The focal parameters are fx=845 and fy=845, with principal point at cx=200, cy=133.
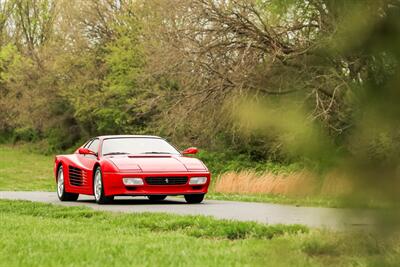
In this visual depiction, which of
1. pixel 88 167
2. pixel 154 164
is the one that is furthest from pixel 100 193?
pixel 154 164

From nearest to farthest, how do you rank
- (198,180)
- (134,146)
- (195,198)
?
(198,180)
(195,198)
(134,146)

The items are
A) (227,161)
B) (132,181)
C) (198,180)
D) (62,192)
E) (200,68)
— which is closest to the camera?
(132,181)

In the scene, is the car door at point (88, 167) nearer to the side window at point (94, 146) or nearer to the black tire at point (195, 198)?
the side window at point (94, 146)

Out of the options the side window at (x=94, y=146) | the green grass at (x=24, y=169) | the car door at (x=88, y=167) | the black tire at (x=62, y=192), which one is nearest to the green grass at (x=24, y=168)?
the green grass at (x=24, y=169)

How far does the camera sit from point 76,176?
59.9 ft

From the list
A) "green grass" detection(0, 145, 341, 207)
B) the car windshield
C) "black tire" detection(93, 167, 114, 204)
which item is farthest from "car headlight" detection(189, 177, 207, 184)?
"green grass" detection(0, 145, 341, 207)

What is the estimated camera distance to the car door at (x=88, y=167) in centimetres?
1756

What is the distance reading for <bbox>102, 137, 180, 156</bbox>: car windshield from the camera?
58.1 ft

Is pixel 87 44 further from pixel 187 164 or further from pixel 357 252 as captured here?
pixel 357 252

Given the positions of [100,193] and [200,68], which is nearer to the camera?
[100,193]

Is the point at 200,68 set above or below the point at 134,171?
above

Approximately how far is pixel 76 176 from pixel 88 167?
0.63 meters

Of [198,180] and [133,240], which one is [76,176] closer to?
[198,180]

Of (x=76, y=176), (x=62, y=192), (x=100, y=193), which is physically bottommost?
(x=62, y=192)
